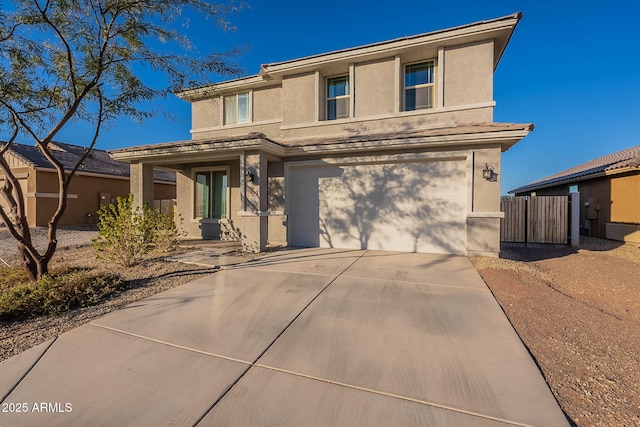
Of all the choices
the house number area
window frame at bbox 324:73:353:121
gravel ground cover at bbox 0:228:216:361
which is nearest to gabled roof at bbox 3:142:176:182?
gravel ground cover at bbox 0:228:216:361

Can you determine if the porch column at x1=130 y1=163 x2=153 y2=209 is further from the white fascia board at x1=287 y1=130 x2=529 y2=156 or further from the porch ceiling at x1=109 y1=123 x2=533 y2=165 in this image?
the white fascia board at x1=287 y1=130 x2=529 y2=156

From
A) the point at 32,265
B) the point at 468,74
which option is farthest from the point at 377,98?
the point at 32,265

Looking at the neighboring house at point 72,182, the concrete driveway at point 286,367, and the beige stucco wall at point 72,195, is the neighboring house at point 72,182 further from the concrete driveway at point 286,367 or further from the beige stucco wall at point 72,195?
the concrete driveway at point 286,367

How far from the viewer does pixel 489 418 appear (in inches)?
78.7

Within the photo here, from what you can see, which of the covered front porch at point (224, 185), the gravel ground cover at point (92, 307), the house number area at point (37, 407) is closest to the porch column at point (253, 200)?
the covered front porch at point (224, 185)

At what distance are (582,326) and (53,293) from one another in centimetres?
729

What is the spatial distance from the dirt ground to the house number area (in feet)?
12.5

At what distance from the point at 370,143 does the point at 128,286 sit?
652cm

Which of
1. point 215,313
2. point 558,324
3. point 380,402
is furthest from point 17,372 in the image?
point 558,324

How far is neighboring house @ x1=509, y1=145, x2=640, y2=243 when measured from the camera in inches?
396

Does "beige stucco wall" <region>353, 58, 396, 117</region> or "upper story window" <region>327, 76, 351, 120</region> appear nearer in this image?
"beige stucco wall" <region>353, 58, 396, 117</region>

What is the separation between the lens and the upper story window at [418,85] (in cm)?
874

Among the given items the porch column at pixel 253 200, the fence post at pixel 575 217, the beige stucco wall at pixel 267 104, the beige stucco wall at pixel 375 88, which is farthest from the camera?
the beige stucco wall at pixel 267 104

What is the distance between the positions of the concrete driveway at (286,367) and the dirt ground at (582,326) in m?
0.21
